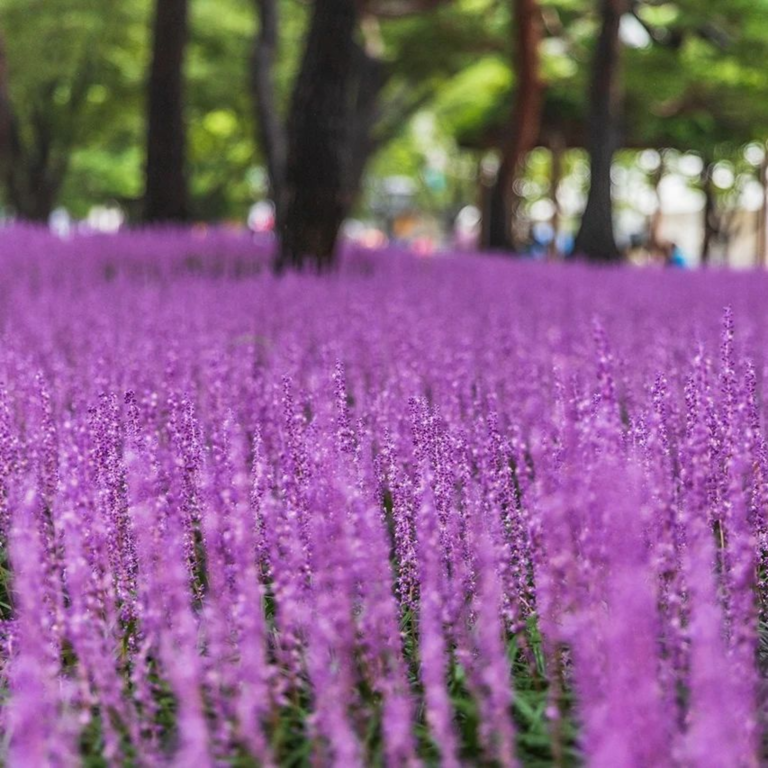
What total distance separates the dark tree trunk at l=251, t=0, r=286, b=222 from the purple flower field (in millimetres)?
12200

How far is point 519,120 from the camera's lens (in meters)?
19.5

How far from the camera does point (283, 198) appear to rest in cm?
966

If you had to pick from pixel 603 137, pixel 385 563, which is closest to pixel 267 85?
pixel 603 137

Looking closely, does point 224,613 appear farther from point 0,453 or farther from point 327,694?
point 0,453

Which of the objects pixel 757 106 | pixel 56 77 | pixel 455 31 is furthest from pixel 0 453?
pixel 757 106

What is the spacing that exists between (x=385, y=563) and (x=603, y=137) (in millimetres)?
15815

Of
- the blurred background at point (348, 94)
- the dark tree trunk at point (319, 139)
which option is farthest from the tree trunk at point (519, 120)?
the dark tree trunk at point (319, 139)

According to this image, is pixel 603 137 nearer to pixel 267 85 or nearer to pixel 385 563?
pixel 267 85

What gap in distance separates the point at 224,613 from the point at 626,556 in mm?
1011

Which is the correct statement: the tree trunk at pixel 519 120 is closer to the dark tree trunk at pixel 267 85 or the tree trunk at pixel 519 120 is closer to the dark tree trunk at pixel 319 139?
the dark tree trunk at pixel 267 85

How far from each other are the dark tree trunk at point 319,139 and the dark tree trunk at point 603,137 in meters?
7.69

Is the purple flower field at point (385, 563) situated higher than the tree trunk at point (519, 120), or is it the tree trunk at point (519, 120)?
the tree trunk at point (519, 120)

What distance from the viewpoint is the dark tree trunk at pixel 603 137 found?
651 inches

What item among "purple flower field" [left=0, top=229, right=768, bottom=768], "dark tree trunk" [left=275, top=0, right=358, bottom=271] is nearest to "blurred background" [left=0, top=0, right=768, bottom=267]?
"dark tree trunk" [left=275, top=0, right=358, bottom=271]
